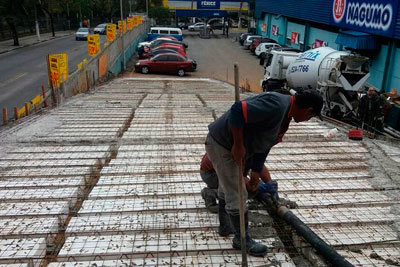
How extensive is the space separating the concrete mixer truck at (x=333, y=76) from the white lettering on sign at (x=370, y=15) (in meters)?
3.94

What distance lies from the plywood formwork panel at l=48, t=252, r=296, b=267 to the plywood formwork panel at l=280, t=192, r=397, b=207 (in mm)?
1092

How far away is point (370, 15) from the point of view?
1744 centimetres

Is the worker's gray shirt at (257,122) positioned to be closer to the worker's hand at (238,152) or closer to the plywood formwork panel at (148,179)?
the worker's hand at (238,152)

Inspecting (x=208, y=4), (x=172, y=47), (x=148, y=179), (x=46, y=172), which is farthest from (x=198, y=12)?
(x=148, y=179)

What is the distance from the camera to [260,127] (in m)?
3.24

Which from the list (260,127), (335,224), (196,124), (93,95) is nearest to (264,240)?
Result: (335,224)

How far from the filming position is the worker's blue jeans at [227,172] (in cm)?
336

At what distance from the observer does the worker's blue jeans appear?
132 inches

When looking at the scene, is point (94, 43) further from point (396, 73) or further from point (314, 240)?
point (314, 240)

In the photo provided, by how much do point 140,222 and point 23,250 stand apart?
1.09 metres

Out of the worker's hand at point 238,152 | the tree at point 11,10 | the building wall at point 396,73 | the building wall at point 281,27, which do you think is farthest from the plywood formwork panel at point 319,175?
the tree at point 11,10

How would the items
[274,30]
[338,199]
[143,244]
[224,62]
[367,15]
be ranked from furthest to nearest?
[274,30]
[224,62]
[367,15]
[338,199]
[143,244]

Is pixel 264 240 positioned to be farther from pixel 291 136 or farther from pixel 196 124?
pixel 196 124

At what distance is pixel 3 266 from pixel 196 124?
532 centimetres
